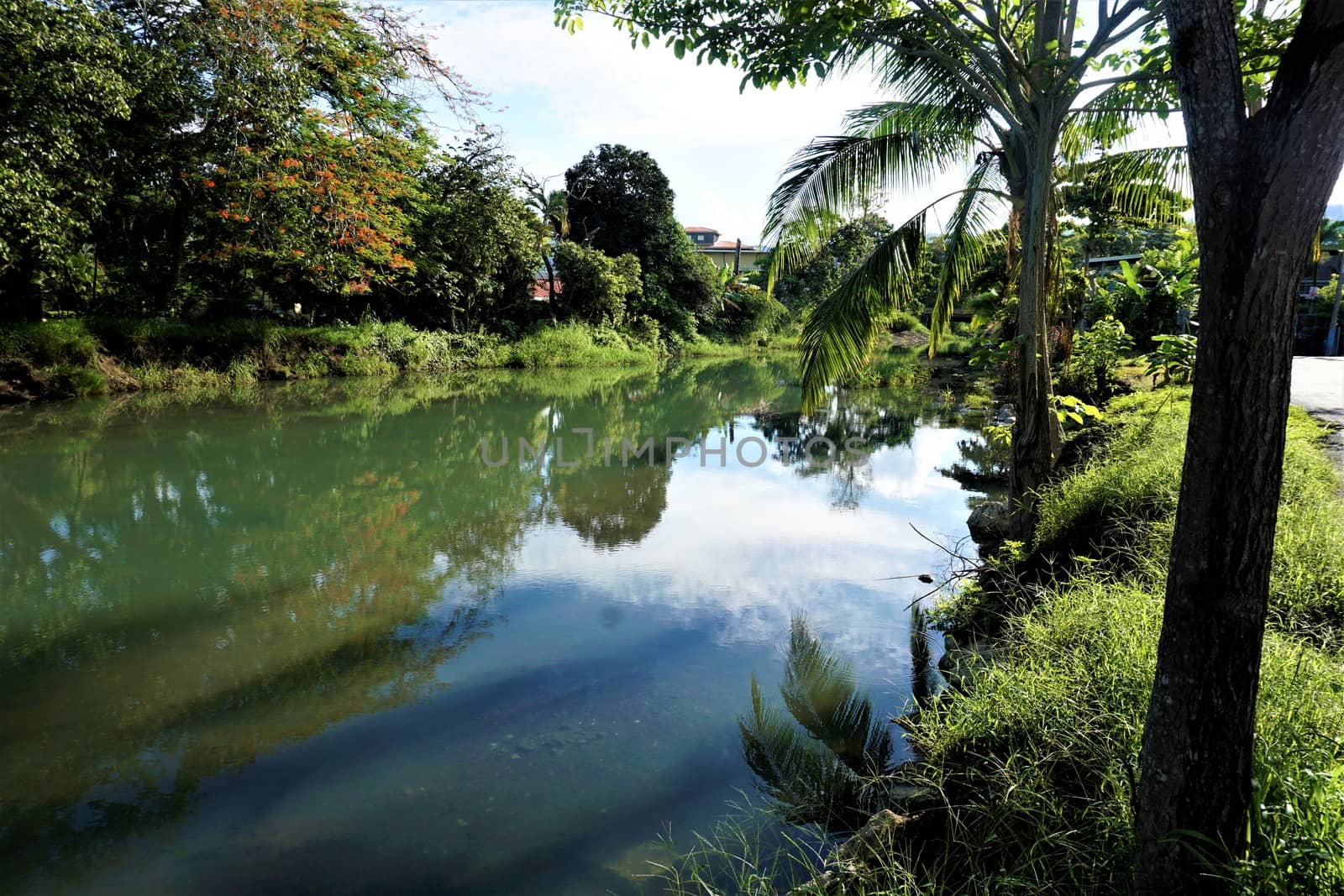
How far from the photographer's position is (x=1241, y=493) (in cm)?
139

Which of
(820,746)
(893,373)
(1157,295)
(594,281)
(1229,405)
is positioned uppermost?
(594,281)

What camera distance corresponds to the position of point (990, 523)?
525cm

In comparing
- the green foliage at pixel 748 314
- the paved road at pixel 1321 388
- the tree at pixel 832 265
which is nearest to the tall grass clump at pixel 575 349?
the tree at pixel 832 265

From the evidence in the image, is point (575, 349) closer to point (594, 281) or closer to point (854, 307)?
point (594, 281)

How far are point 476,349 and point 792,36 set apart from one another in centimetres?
1533

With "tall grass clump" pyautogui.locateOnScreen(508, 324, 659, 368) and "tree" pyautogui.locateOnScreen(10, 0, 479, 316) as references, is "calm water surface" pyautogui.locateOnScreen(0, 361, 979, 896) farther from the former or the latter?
"tall grass clump" pyautogui.locateOnScreen(508, 324, 659, 368)

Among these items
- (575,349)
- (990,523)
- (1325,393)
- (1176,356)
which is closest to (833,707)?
(990,523)

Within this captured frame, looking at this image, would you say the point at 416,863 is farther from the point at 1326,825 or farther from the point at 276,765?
the point at 1326,825

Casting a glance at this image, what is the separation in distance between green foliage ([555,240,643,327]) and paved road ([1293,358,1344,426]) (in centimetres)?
1594

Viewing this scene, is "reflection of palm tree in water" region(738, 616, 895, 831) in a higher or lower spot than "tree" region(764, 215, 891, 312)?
lower

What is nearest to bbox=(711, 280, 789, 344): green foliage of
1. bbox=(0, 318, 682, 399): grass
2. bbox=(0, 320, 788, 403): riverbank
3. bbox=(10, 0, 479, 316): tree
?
bbox=(0, 320, 788, 403): riverbank

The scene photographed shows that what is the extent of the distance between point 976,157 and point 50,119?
10524mm

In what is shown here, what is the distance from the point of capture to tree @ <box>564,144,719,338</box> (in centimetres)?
2445

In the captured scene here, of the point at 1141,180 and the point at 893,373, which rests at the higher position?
the point at 1141,180
